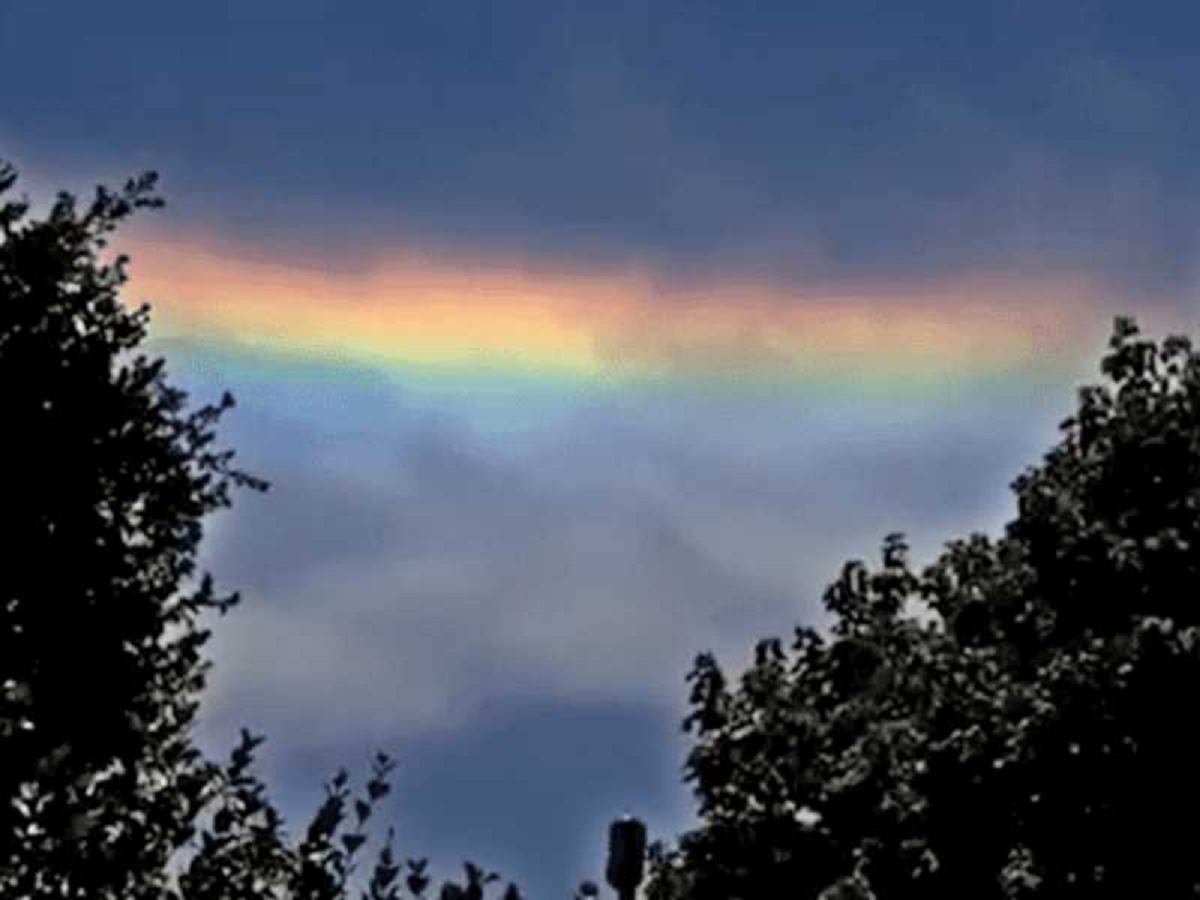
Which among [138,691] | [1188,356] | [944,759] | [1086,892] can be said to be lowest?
[138,691]

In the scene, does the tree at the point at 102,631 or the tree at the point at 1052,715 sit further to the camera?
the tree at the point at 1052,715

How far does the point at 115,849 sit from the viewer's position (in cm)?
1275

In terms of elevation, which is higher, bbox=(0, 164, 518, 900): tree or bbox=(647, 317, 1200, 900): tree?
bbox=(647, 317, 1200, 900): tree

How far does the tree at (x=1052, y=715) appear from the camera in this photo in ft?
105

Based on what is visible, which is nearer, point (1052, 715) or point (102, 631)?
point (102, 631)

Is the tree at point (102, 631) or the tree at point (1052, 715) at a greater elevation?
the tree at point (1052, 715)

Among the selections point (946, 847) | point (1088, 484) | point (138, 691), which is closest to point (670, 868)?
point (946, 847)

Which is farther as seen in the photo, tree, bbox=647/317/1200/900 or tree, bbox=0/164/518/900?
tree, bbox=647/317/1200/900

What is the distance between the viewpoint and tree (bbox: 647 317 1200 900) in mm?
32031

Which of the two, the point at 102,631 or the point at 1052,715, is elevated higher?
the point at 1052,715

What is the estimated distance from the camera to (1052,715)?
107ft

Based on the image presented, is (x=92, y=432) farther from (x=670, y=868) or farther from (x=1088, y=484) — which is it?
(x=670, y=868)

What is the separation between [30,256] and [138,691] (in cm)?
272

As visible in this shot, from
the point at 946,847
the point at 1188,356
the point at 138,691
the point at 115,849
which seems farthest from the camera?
the point at 1188,356
